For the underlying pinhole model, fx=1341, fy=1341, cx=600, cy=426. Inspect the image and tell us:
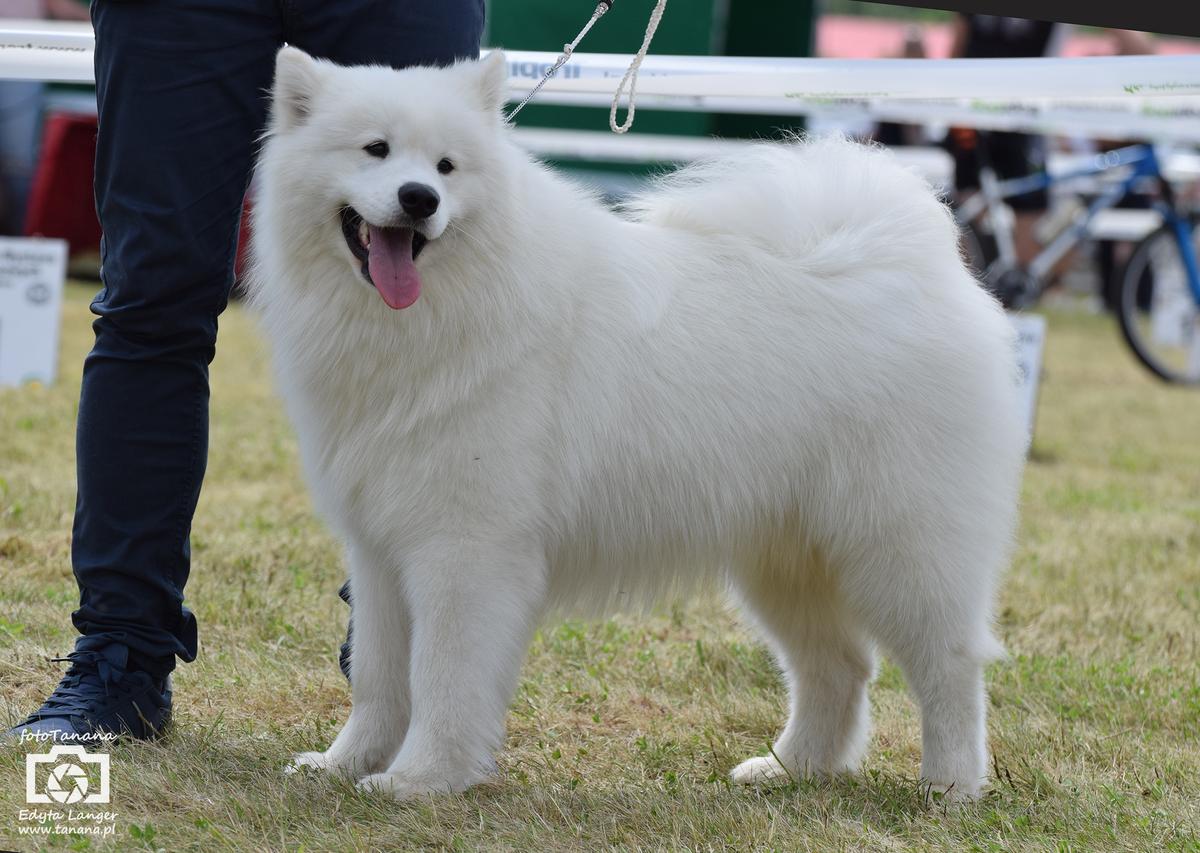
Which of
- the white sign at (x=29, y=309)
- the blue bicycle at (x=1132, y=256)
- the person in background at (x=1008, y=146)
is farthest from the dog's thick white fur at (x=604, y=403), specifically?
the person in background at (x=1008, y=146)

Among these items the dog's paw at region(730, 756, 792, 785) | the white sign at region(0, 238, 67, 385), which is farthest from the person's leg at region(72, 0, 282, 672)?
the white sign at region(0, 238, 67, 385)

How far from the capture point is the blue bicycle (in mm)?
7730

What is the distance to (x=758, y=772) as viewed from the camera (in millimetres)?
2697

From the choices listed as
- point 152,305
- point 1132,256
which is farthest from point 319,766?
point 1132,256

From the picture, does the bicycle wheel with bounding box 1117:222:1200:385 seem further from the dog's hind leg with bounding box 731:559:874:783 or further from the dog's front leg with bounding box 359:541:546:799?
the dog's front leg with bounding box 359:541:546:799

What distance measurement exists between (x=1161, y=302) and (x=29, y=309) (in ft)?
21.9

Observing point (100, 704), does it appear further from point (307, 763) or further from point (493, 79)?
point (493, 79)

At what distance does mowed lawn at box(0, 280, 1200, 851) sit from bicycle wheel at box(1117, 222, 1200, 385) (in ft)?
12.5

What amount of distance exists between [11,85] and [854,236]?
9627 mm

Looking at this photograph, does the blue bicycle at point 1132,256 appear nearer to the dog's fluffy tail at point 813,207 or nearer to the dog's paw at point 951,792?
the dog's fluffy tail at point 813,207

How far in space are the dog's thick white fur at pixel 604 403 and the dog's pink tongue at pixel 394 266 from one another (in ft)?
0.15

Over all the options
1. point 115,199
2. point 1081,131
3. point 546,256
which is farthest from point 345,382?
point 1081,131

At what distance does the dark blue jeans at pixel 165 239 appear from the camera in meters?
2.46

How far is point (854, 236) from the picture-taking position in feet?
8.57
